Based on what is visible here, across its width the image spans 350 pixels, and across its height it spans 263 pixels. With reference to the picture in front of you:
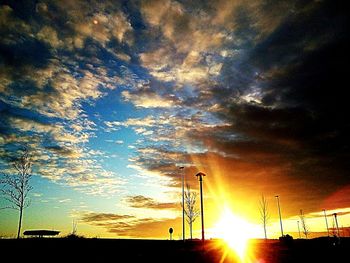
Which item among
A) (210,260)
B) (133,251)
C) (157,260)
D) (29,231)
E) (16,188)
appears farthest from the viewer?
(16,188)

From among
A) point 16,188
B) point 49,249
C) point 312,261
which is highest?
point 16,188

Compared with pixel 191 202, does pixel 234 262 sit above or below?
below

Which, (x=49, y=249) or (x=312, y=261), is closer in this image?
(x=49, y=249)

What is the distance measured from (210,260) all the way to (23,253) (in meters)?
13.7

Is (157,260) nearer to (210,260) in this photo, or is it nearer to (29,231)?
(210,260)

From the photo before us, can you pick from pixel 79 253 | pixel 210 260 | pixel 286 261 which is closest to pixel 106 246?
pixel 79 253

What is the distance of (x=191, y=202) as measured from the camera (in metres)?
66.4

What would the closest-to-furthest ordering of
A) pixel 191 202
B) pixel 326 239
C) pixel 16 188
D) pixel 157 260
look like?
pixel 157 260
pixel 16 188
pixel 326 239
pixel 191 202

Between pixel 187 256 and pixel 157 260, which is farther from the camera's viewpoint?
pixel 187 256

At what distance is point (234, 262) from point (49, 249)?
555 inches

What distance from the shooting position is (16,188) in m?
39.4

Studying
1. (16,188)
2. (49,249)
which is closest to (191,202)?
(16,188)

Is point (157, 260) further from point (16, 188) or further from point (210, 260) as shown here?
point (16, 188)

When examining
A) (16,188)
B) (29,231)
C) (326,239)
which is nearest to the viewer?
(29,231)
